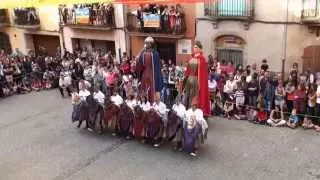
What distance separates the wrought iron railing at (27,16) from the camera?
2072 cm

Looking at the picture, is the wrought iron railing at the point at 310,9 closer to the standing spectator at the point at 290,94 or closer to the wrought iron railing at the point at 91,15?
the standing spectator at the point at 290,94

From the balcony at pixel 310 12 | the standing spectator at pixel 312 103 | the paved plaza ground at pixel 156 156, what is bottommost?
the paved plaza ground at pixel 156 156

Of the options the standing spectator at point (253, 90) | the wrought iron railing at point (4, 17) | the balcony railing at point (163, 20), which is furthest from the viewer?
the wrought iron railing at point (4, 17)

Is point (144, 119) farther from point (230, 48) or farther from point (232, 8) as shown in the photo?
point (232, 8)

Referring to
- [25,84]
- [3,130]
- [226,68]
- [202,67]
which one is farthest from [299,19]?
[25,84]

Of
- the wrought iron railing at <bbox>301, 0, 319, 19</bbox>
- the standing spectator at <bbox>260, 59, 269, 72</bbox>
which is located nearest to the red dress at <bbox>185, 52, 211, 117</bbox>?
the standing spectator at <bbox>260, 59, 269, 72</bbox>

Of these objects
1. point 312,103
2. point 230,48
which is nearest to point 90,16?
point 230,48

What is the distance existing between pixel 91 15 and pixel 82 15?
57 cm

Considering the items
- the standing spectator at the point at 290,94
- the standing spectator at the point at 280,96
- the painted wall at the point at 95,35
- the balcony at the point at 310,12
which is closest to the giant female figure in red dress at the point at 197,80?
the standing spectator at the point at 280,96

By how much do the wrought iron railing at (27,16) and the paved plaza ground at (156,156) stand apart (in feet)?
30.2

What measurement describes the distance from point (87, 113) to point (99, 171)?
248 centimetres

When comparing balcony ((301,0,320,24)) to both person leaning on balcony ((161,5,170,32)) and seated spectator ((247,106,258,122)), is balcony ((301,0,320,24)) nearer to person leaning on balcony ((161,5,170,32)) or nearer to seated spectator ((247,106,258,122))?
seated spectator ((247,106,258,122))

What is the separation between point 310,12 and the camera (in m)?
13.1

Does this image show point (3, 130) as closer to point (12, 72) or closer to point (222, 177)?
point (12, 72)
